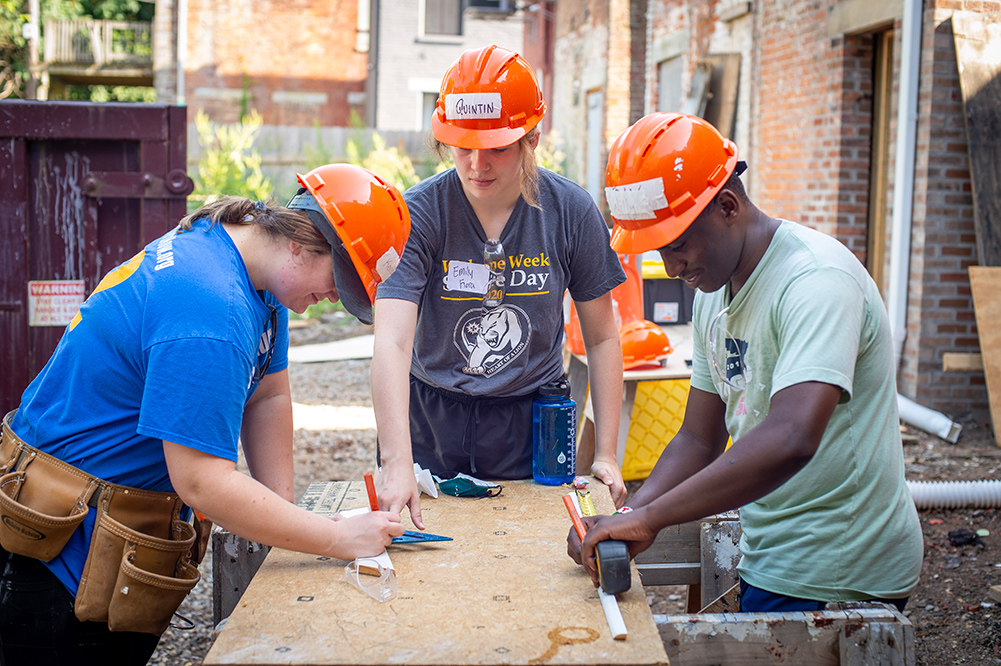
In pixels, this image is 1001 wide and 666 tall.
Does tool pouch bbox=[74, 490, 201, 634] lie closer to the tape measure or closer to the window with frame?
the tape measure

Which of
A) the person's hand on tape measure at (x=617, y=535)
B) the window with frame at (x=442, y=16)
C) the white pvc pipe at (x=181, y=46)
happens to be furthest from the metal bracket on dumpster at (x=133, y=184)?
the window with frame at (x=442, y=16)

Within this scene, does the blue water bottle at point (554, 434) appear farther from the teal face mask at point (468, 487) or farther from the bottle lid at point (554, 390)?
the teal face mask at point (468, 487)

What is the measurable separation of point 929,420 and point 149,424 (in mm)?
5927

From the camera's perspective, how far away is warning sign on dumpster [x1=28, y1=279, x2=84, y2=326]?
162 inches

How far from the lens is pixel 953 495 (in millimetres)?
4684

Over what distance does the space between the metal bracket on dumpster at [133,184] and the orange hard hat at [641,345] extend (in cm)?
245

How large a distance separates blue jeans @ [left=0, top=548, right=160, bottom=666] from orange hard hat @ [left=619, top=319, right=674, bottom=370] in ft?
11.0

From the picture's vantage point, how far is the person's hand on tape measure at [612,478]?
8.61ft

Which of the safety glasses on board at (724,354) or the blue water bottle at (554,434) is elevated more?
the safety glasses on board at (724,354)

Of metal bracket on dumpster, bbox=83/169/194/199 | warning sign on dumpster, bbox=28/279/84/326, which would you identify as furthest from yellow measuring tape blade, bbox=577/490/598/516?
warning sign on dumpster, bbox=28/279/84/326

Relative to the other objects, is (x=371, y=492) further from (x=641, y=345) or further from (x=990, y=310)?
(x=990, y=310)

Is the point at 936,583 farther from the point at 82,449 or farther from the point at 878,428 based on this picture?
the point at 82,449

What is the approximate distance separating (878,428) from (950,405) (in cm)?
547

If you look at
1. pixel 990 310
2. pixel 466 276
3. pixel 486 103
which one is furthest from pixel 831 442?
pixel 990 310
